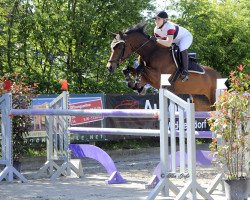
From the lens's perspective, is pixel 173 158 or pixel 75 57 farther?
pixel 75 57

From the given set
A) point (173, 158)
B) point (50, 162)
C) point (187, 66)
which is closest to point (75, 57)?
point (50, 162)

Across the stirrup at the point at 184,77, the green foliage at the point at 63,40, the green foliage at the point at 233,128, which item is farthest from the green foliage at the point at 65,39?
the green foliage at the point at 233,128

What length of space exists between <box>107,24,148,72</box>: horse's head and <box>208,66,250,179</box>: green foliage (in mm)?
2914

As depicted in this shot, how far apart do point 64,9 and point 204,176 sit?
9.16m

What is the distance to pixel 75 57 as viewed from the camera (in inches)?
702

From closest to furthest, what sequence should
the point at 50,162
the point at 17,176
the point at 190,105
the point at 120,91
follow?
the point at 190,105
the point at 17,176
the point at 50,162
the point at 120,91

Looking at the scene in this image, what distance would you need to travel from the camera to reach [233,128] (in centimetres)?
689

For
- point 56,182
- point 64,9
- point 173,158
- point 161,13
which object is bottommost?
point 56,182

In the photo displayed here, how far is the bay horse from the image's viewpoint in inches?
375

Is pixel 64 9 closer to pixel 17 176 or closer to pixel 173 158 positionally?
pixel 17 176

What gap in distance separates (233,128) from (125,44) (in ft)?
10.9

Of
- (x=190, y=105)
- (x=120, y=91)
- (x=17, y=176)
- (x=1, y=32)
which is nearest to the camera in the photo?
(x=190, y=105)

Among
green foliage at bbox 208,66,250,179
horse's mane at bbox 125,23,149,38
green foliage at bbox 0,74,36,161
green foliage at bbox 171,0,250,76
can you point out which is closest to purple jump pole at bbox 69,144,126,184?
green foliage at bbox 0,74,36,161

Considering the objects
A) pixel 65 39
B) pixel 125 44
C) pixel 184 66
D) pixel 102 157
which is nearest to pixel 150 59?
pixel 125 44
